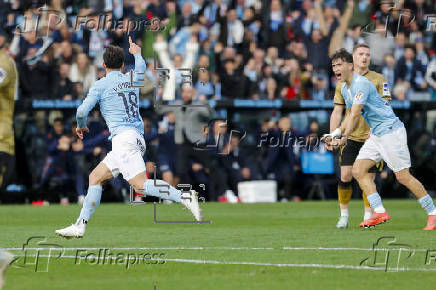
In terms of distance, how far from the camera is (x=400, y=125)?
13641 mm

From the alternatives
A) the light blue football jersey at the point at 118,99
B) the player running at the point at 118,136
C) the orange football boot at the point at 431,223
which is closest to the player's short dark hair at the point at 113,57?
the player running at the point at 118,136

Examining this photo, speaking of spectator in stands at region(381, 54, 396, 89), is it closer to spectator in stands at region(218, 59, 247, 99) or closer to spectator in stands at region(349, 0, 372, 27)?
spectator in stands at region(349, 0, 372, 27)

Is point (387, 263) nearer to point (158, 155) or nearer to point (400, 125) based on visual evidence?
point (400, 125)

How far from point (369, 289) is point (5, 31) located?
1519 centimetres

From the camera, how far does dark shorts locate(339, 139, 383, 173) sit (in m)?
14.7

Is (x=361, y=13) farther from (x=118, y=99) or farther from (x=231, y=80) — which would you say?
(x=118, y=99)

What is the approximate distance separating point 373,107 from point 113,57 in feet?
11.6

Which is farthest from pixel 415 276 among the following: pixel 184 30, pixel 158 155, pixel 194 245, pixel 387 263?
pixel 184 30

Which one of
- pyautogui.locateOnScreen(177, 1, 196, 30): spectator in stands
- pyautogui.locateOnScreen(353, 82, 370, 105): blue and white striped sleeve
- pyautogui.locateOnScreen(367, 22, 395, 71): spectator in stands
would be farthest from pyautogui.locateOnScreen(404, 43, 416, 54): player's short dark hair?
pyautogui.locateOnScreen(353, 82, 370, 105): blue and white striped sleeve

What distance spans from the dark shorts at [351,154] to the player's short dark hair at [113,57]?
162 inches

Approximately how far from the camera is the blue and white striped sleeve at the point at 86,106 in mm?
11391

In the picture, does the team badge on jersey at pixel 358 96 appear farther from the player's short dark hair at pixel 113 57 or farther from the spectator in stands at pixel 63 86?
the spectator in stands at pixel 63 86

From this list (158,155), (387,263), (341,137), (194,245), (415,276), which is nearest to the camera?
(415,276)

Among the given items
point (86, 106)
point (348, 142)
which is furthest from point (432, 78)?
point (86, 106)
